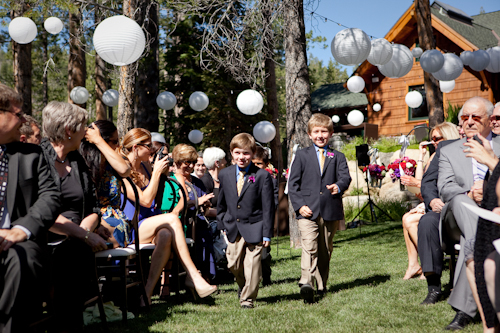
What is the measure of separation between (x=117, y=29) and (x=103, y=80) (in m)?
12.0

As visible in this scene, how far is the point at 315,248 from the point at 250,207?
0.91 m

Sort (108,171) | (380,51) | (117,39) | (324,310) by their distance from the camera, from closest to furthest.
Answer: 1. (108,171)
2. (324,310)
3. (117,39)
4. (380,51)

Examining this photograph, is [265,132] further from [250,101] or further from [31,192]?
[31,192]

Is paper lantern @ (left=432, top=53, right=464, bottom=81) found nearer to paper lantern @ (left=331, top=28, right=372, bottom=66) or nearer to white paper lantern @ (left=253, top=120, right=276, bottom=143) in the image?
paper lantern @ (left=331, top=28, right=372, bottom=66)

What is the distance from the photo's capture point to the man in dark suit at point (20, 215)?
269 cm

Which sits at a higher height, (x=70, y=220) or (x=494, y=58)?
(x=494, y=58)

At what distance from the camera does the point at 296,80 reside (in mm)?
9539

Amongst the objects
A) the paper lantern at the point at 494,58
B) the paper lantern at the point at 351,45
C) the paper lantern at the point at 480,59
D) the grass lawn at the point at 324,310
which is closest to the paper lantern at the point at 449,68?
the paper lantern at the point at 480,59

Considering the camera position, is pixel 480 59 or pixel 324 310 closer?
pixel 324 310

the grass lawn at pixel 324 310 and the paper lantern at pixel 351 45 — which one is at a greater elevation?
the paper lantern at pixel 351 45

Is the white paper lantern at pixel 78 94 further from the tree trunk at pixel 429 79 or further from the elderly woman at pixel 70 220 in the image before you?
the elderly woman at pixel 70 220

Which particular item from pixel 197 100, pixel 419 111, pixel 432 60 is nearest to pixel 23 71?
pixel 197 100

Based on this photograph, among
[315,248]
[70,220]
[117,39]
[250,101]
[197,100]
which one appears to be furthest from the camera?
[197,100]

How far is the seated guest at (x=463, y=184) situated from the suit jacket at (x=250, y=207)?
5.75 feet
